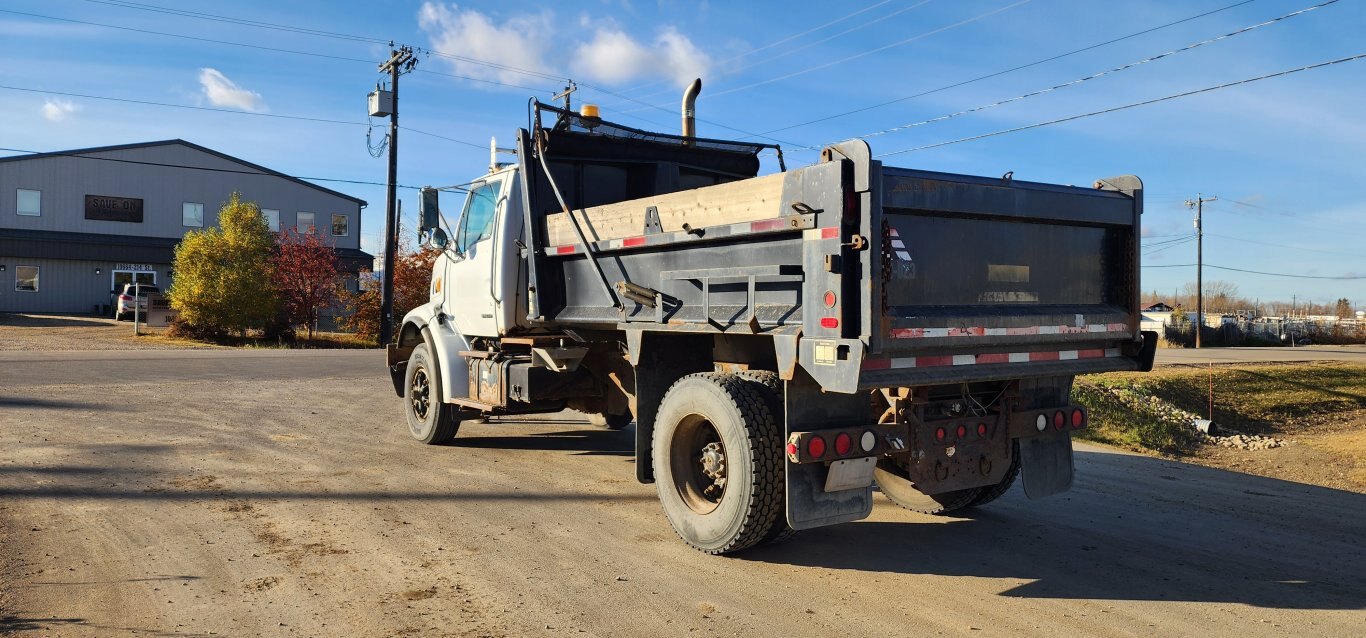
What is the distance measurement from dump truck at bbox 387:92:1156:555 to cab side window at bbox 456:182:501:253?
97cm

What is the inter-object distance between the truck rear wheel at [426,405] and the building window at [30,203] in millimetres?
41301

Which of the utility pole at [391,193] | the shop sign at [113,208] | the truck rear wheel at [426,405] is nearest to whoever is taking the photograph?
the truck rear wheel at [426,405]

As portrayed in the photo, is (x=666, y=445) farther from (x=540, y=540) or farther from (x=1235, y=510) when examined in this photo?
(x=1235, y=510)

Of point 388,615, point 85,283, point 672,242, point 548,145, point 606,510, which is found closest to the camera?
point 388,615

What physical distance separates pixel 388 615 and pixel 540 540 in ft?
4.90

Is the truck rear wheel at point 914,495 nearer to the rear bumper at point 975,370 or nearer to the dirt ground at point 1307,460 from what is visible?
the rear bumper at point 975,370

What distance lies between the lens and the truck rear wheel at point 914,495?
6359mm

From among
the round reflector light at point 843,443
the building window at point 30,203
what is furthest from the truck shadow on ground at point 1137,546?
the building window at point 30,203

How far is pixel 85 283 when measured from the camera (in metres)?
41.9

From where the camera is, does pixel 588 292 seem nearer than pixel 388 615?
No

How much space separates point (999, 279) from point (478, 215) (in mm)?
5101

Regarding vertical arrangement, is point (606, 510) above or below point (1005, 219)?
below

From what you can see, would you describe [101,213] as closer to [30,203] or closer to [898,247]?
[30,203]

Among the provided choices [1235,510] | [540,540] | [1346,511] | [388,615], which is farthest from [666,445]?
[1346,511]
